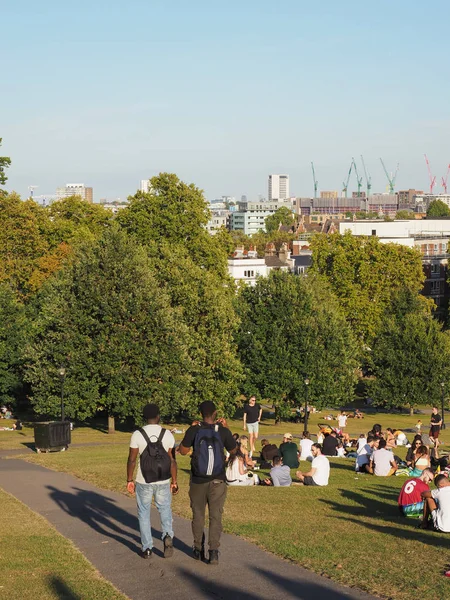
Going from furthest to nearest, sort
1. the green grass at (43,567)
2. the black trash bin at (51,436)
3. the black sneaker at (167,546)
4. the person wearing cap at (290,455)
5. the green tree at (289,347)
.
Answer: the green tree at (289,347) < the black trash bin at (51,436) < the person wearing cap at (290,455) < the black sneaker at (167,546) < the green grass at (43,567)

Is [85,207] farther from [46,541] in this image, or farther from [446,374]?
[46,541]

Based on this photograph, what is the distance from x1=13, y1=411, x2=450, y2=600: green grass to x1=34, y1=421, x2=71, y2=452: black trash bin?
20.5 ft

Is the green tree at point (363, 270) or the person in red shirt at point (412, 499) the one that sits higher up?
the green tree at point (363, 270)

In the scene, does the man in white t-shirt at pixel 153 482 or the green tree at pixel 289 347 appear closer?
the man in white t-shirt at pixel 153 482

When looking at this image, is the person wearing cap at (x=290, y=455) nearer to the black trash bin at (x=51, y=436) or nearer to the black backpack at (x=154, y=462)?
the black trash bin at (x=51, y=436)

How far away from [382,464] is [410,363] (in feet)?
163

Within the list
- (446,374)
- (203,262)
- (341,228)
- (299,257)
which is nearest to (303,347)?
(203,262)

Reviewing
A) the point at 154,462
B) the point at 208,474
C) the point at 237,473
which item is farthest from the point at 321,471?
the point at 154,462

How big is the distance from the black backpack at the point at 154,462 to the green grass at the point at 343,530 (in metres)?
2.33

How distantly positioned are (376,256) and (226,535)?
8858cm

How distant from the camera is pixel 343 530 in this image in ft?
56.0

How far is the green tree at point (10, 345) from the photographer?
5969cm

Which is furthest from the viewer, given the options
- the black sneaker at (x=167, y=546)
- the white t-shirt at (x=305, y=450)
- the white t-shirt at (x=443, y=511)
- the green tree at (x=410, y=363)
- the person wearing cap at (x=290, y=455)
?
the green tree at (x=410, y=363)

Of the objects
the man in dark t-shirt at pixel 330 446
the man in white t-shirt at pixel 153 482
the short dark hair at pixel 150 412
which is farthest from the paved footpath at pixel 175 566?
the man in dark t-shirt at pixel 330 446
